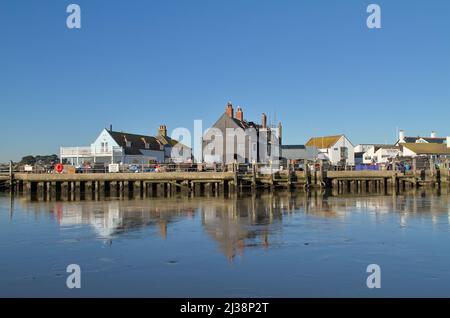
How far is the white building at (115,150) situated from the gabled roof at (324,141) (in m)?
30.0

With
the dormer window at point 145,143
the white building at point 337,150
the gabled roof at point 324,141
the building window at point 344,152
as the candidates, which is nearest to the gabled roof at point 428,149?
the white building at point 337,150

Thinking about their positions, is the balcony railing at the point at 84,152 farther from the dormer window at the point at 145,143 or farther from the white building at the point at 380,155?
the white building at the point at 380,155

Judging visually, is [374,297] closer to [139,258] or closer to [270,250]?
[270,250]

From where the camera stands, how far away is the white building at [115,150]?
6950 cm

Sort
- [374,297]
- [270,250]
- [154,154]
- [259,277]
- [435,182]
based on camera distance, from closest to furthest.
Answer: [374,297] → [259,277] → [270,250] → [435,182] → [154,154]

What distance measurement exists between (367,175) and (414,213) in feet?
80.2

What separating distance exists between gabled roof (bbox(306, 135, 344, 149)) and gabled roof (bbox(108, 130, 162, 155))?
30.0 meters

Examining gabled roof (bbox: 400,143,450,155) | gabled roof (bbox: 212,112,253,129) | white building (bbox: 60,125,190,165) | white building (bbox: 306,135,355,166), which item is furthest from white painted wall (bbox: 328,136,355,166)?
white building (bbox: 60,125,190,165)

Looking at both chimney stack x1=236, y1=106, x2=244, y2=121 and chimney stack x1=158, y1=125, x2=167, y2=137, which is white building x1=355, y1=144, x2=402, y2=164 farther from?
chimney stack x1=158, y1=125, x2=167, y2=137

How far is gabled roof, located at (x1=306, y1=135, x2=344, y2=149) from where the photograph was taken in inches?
3406

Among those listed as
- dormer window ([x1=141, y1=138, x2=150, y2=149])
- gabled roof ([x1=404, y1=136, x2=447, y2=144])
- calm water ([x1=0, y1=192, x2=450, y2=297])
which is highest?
gabled roof ([x1=404, y1=136, x2=447, y2=144])

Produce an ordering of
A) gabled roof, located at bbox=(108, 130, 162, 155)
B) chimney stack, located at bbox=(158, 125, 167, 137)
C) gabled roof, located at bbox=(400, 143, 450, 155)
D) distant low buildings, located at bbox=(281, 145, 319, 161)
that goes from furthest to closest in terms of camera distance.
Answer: chimney stack, located at bbox=(158, 125, 167, 137), gabled roof, located at bbox=(400, 143, 450, 155), distant low buildings, located at bbox=(281, 145, 319, 161), gabled roof, located at bbox=(108, 130, 162, 155)
